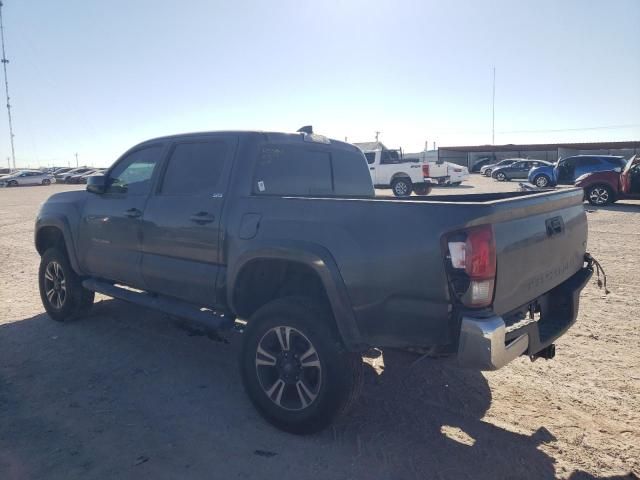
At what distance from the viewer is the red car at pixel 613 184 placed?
605 inches

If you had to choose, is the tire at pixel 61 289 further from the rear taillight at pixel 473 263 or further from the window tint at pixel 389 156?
the window tint at pixel 389 156

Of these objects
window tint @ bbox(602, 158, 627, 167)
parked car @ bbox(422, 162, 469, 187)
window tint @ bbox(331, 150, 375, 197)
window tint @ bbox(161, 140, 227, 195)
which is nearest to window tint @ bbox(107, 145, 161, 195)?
window tint @ bbox(161, 140, 227, 195)

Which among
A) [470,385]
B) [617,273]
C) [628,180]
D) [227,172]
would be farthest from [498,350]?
[628,180]

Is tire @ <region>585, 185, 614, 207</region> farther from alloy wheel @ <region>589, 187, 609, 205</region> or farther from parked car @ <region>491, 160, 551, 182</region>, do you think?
parked car @ <region>491, 160, 551, 182</region>

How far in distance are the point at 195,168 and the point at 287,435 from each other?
2269mm

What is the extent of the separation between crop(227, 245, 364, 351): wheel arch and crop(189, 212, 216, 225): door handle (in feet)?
1.53

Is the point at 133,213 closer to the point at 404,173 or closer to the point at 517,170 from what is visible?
the point at 404,173

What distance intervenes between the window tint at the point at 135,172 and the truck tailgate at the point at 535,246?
125 inches

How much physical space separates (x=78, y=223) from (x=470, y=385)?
4.20m

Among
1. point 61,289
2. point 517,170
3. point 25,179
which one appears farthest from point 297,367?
point 25,179

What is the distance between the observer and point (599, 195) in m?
16.7

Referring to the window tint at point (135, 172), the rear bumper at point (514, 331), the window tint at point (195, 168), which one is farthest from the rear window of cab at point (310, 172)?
the rear bumper at point (514, 331)

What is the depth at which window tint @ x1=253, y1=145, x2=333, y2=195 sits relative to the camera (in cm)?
381

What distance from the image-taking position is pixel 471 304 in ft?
8.43
